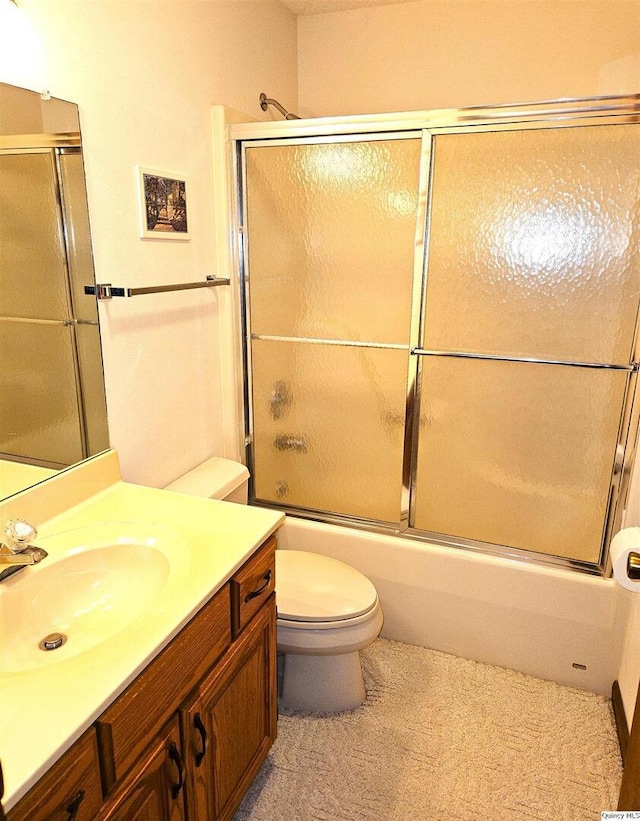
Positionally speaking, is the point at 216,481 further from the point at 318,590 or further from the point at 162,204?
the point at 162,204

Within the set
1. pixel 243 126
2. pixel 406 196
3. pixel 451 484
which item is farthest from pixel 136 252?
pixel 451 484

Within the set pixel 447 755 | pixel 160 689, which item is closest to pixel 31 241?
pixel 160 689

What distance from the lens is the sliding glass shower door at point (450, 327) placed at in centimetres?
177

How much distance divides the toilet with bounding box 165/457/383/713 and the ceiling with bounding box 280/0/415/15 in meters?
1.92

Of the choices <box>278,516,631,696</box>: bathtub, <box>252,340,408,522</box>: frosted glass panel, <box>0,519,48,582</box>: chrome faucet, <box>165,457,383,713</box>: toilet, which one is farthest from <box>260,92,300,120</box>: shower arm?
<box>0,519,48,582</box>: chrome faucet

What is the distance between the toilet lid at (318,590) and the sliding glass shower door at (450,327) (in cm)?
36

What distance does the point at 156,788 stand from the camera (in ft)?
3.47

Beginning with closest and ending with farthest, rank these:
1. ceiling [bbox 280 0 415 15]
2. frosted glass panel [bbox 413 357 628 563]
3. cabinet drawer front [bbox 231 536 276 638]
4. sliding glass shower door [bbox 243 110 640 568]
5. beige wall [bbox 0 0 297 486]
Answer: cabinet drawer front [bbox 231 536 276 638] < beige wall [bbox 0 0 297 486] < sliding glass shower door [bbox 243 110 640 568] < frosted glass panel [bbox 413 357 628 563] < ceiling [bbox 280 0 415 15]

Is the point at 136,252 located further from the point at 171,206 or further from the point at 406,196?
the point at 406,196

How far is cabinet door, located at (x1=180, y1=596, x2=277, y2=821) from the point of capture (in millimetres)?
1176

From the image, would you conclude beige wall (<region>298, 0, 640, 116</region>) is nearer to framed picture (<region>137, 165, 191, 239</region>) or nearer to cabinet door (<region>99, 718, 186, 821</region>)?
framed picture (<region>137, 165, 191, 239</region>)

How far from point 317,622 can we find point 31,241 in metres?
1.32

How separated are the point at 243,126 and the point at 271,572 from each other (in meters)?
1.56

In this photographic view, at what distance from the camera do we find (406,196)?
6.39 ft
